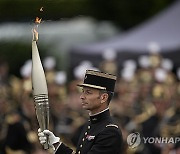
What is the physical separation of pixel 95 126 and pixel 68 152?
15.9 inches

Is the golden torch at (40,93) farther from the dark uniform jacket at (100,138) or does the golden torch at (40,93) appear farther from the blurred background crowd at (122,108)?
the blurred background crowd at (122,108)

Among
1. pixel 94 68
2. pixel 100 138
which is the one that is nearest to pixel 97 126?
pixel 100 138

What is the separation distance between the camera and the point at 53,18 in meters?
9.70

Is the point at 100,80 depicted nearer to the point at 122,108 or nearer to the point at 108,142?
the point at 108,142

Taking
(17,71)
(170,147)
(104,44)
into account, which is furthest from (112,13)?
(170,147)

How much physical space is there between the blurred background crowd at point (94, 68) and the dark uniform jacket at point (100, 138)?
3.89ft

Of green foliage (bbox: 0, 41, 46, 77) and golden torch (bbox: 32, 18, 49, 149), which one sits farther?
green foliage (bbox: 0, 41, 46, 77)

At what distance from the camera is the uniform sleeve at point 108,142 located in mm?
8867

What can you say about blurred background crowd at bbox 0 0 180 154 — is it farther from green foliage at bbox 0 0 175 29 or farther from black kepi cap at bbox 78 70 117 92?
black kepi cap at bbox 78 70 117 92

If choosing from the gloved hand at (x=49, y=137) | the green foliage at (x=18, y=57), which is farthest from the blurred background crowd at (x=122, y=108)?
the green foliage at (x=18, y=57)

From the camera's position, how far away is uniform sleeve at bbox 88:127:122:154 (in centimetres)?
887

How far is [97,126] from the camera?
9.16 m

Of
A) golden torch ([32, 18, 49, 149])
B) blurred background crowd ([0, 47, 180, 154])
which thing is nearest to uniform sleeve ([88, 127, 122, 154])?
golden torch ([32, 18, 49, 149])

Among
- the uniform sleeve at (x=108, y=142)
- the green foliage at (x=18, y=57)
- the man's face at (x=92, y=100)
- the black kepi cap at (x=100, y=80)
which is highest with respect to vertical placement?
the black kepi cap at (x=100, y=80)
